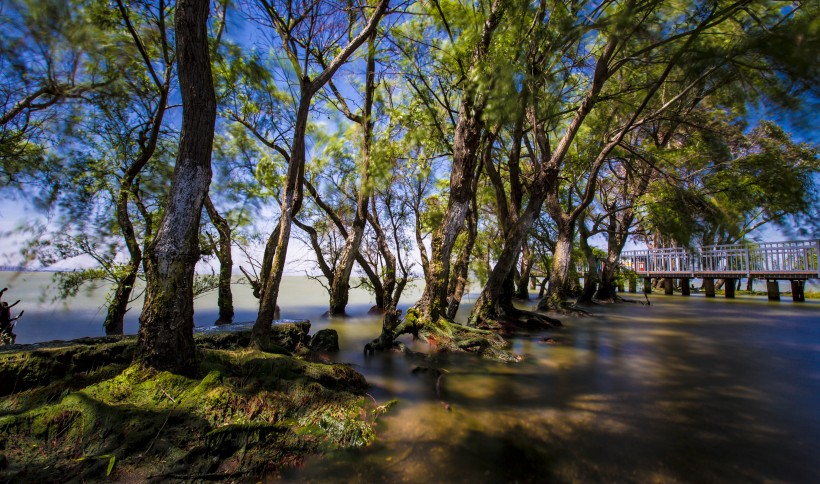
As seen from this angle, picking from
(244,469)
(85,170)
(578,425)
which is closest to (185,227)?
(244,469)

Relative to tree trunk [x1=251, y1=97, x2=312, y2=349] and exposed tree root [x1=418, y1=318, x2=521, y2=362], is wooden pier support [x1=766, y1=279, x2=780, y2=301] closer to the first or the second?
exposed tree root [x1=418, y1=318, x2=521, y2=362]

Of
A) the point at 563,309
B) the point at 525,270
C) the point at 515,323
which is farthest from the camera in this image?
the point at 525,270

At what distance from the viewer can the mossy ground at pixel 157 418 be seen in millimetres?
2490

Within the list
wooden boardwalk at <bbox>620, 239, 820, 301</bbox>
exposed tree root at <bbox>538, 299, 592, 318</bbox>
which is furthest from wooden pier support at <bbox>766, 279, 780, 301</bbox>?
exposed tree root at <bbox>538, 299, 592, 318</bbox>

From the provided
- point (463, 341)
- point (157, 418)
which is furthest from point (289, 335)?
point (157, 418)

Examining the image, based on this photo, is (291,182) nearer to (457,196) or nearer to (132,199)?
(457,196)

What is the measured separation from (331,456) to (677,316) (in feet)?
47.5

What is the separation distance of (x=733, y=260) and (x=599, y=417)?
20.4 metres

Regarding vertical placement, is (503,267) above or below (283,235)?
below

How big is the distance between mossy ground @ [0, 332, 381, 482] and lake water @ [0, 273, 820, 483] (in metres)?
0.37

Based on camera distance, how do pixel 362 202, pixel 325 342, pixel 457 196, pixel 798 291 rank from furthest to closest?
pixel 798 291
pixel 362 202
pixel 457 196
pixel 325 342

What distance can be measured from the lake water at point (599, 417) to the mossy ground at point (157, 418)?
367 mm

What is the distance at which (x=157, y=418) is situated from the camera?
2.81 metres

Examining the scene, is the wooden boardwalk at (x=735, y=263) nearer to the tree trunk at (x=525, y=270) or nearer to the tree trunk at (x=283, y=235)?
the tree trunk at (x=525, y=270)
